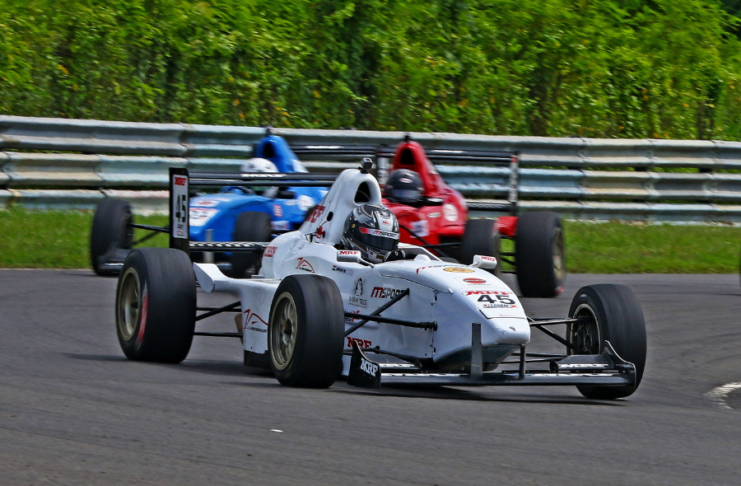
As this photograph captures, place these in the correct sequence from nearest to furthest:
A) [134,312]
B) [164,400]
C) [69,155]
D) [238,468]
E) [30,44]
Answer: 1. [238,468]
2. [164,400]
3. [134,312]
4. [69,155]
5. [30,44]

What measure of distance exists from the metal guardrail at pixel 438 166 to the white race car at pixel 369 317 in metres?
5.50

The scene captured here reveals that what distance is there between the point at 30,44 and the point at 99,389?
1182 cm

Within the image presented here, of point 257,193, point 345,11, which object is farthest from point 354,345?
point 345,11

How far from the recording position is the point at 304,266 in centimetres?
766

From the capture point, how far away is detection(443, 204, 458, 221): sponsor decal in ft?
39.6

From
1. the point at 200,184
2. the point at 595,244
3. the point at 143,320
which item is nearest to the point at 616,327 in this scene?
the point at 143,320

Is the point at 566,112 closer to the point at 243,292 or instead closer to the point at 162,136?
the point at 162,136

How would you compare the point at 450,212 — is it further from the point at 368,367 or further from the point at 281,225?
the point at 368,367

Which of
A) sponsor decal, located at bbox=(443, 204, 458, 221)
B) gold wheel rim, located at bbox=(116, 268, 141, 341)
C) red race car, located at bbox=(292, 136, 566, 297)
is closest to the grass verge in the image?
red race car, located at bbox=(292, 136, 566, 297)

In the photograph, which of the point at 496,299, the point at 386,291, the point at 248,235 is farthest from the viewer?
the point at 248,235

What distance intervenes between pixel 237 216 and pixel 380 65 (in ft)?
25.7

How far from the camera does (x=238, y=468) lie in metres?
4.27

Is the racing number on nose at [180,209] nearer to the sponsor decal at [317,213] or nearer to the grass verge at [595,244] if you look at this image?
the sponsor decal at [317,213]

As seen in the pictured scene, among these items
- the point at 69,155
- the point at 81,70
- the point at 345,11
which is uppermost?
the point at 345,11
